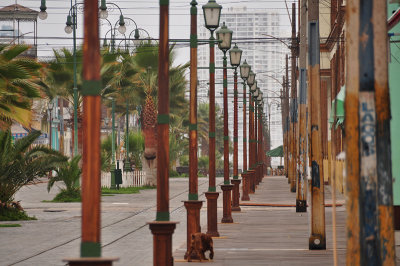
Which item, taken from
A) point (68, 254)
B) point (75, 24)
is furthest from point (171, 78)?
point (68, 254)

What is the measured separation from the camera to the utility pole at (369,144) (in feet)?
27.0

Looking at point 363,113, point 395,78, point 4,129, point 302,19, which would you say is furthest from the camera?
point 302,19

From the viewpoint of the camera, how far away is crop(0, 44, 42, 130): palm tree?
27000 millimetres

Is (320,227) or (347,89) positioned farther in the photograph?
(320,227)

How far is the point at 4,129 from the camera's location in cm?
2866

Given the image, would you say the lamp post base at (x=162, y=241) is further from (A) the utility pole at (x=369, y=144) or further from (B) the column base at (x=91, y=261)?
(B) the column base at (x=91, y=261)

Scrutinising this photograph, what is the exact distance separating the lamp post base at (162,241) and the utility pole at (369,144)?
14.7ft

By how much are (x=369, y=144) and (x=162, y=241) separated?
4986 millimetres

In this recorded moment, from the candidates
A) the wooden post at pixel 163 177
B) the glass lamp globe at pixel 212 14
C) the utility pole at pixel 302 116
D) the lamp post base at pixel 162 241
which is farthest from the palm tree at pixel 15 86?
the lamp post base at pixel 162 241

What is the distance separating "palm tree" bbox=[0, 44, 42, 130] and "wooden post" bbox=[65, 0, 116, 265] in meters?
19.3

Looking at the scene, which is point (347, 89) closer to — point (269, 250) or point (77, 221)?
point (269, 250)

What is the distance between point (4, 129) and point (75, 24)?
753 inches

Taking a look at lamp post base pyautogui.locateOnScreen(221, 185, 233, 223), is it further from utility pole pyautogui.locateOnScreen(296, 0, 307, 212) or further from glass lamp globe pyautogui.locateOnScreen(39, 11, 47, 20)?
glass lamp globe pyautogui.locateOnScreen(39, 11, 47, 20)

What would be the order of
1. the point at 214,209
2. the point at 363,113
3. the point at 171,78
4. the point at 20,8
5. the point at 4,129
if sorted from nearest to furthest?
the point at 363,113
the point at 214,209
the point at 4,129
the point at 171,78
the point at 20,8
